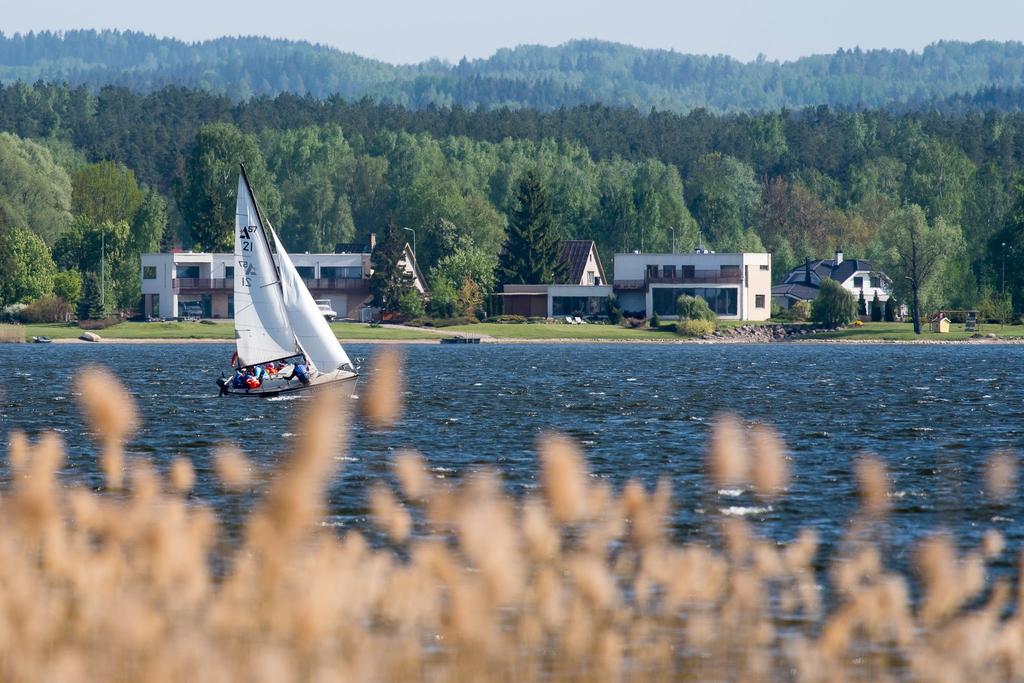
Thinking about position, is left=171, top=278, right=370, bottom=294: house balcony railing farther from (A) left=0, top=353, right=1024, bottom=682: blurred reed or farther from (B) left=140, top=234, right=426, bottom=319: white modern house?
(A) left=0, top=353, right=1024, bottom=682: blurred reed

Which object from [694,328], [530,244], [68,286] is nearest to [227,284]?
[68,286]

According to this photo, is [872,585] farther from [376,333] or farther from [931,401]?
[376,333]

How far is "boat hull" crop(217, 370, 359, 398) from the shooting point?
204 ft

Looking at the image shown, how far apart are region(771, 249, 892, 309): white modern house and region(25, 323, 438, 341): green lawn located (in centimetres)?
5017

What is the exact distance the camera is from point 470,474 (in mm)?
36750

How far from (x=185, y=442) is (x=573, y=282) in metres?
129

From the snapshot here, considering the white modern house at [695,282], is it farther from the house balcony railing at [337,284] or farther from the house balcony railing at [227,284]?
the house balcony railing at [227,284]

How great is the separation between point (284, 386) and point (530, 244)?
10409 cm

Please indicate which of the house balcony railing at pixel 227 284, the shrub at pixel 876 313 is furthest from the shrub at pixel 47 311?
the shrub at pixel 876 313

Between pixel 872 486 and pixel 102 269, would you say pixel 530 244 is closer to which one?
pixel 102 269

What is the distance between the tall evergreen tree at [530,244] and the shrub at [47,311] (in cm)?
4151

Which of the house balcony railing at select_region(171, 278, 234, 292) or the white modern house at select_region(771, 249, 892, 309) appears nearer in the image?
the house balcony railing at select_region(171, 278, 234, 292)

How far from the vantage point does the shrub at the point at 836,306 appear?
503 ft

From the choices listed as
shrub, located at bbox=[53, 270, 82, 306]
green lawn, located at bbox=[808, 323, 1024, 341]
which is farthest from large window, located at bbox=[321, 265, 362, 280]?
green lawn, located at bbox=[808, 323, 1024, 341]
